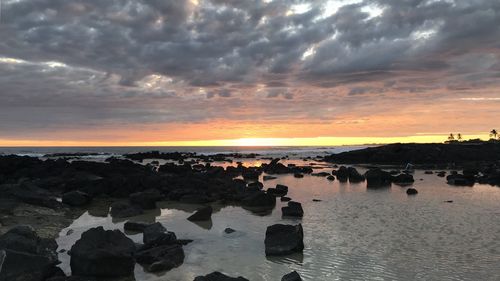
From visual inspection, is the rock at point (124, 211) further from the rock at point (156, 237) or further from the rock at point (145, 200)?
the rock at point (156, 237)

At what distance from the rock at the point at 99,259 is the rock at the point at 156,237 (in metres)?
1.68

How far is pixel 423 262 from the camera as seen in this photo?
42.3 ft

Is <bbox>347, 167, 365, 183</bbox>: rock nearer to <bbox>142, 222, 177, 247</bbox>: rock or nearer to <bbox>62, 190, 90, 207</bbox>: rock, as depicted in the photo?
<bbox>62, 190, 90, 207</bbox>: rock

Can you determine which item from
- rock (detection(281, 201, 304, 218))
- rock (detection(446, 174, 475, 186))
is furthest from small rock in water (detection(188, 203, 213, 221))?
rock (detection(446, 174, 475, 186))

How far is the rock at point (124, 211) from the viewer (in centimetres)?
2116

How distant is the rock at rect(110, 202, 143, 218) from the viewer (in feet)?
69.4

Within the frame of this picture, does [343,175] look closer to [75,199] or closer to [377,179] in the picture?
[377,179]

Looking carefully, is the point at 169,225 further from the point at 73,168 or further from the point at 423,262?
the point at 73,168

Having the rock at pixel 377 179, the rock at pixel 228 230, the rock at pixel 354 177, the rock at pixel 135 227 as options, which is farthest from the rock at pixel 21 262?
the rock at pixel 354 177

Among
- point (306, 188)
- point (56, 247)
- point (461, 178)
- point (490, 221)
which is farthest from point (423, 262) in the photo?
point (461, 178)

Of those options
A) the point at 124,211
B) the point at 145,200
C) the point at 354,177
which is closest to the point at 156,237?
the point at 124,211

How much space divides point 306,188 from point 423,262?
20.7 metres

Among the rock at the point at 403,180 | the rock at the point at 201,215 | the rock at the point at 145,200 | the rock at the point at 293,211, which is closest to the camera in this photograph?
the rock at the point at 201,215

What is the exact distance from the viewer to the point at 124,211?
21453mm
